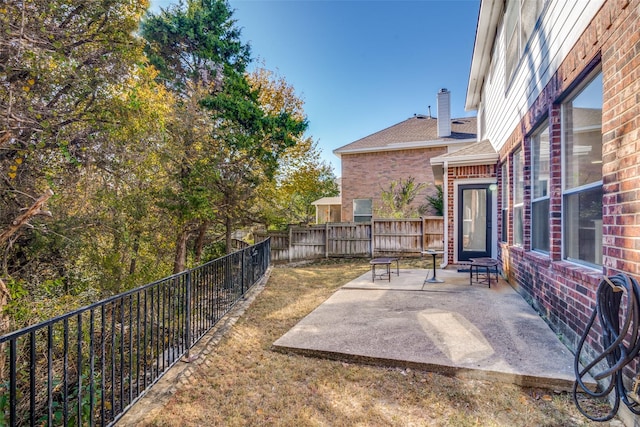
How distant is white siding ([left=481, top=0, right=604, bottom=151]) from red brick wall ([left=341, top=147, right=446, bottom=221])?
6.80 metres

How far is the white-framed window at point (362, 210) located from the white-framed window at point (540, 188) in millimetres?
10606

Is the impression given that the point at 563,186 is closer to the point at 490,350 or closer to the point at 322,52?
the point at 490,350

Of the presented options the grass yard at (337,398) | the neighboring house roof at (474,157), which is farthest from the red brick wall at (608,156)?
the neighboring house roof at (474,157)

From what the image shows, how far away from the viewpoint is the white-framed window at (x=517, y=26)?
455 cm

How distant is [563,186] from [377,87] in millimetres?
12553

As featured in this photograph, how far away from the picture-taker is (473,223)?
308 inches

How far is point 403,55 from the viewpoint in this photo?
12.4 m

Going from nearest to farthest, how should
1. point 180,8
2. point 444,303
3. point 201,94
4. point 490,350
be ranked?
point 490,350, point 444,303, point 201,94, point 180,8

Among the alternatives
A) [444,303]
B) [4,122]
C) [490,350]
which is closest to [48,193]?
Result: [4,122]

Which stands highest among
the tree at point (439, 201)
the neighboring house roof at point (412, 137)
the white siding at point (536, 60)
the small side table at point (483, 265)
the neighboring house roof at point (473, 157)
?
the neighboring house roof at point (412, 137)

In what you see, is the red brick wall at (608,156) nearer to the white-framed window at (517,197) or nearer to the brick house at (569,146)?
the brick house at (569,146)

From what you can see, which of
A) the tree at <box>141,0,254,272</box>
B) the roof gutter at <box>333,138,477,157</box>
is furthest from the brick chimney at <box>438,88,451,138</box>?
the tree at <box>141,0,254,272</box>

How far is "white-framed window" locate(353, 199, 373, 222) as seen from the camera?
15300 mm

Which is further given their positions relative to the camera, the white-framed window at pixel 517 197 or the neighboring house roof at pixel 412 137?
the neighboring house roof at pixel 412 137
